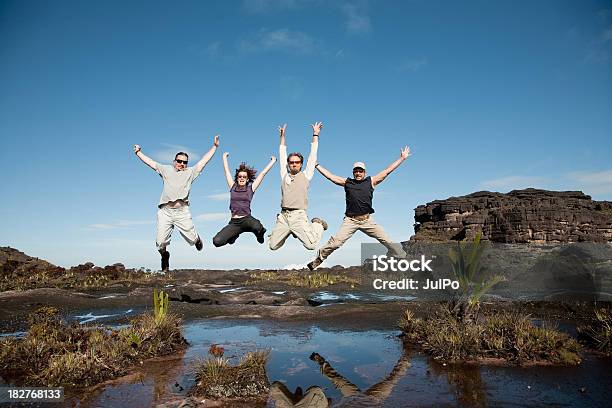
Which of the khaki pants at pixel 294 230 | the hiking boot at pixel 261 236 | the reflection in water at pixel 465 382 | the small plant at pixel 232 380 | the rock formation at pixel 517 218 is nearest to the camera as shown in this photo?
the reflection in water at pixel 465 382

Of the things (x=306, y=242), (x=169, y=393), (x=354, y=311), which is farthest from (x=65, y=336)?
(x=354, y=311)

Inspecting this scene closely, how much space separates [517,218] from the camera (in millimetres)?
41031

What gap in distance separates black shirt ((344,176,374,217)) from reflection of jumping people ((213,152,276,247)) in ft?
4.67

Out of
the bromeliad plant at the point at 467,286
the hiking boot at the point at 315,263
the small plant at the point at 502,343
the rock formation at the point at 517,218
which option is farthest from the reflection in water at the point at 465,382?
the rock formation at the point at 517,218

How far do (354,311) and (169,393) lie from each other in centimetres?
783

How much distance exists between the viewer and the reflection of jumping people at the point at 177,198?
7.25 metres

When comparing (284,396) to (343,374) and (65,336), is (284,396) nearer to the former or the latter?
(343,374)

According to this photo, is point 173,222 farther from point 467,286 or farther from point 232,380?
point 467,286

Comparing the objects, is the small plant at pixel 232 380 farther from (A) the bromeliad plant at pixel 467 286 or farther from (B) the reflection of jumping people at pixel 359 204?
(A) the bromeliad plant at pixel 467 286

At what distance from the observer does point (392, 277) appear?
27.9 metres

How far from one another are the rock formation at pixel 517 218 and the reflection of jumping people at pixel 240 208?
33243 millimetres

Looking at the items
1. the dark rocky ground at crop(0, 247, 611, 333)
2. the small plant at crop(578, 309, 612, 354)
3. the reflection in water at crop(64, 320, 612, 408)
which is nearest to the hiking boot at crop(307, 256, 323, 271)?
the reflection in water at crop(64, 320, 612, 408)

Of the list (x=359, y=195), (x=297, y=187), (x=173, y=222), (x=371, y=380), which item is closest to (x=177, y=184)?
(x=173, y=222)

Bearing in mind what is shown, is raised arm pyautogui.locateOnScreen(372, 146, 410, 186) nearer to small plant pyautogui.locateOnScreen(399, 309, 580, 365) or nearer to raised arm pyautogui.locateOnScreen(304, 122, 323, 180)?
raised arm pyautogui.locateOnScreen(304, 122, 323, 180)
